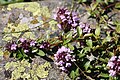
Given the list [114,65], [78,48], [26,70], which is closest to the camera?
[114,65]

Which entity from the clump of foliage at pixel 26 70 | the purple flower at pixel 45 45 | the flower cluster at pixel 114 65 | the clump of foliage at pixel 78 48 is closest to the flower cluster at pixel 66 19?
the clump of foliage at pixel 78 48

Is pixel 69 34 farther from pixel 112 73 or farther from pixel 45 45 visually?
pixel 112 73

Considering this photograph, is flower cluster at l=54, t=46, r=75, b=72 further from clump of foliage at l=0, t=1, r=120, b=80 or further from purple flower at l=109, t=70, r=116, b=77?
purple flower at l=109, t=70, r=116, b=77

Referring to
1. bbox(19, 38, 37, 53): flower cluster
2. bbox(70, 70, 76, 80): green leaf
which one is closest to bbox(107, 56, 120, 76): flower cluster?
bbox(70, 70, 76, 80): green leaf

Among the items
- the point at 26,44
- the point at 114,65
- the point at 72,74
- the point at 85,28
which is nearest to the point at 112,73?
the point at 114,65

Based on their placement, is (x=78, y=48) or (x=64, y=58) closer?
(x=64, y=58)

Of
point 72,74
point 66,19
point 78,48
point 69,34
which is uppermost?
point 66,19

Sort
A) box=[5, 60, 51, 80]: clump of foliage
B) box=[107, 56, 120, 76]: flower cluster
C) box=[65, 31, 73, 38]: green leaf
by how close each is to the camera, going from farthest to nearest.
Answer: box=[65, 31, 73, 38]: green leaf, box=[5, 60, 51, 80]: clump of foliage, box=[107, 56, 120, 76]: flower cluster

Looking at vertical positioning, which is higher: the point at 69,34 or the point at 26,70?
the point at 69,34

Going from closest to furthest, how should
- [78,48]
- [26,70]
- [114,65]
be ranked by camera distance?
[114,65], [26,70], [78,48]
